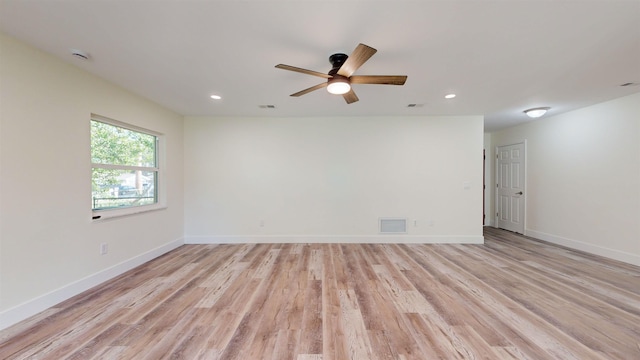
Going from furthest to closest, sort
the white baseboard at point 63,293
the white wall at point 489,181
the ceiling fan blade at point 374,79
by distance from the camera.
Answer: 1. the white wall at point 489,181
2. the ceiling fan blade at point 374,79
3. the white baseboard at point 63,293

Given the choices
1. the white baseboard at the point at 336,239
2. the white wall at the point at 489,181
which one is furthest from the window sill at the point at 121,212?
the white wall at the point at 489,181

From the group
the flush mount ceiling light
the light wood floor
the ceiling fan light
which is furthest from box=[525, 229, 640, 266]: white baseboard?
the ceiling fan light

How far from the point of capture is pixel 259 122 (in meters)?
4.43

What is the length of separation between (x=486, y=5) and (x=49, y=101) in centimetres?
383

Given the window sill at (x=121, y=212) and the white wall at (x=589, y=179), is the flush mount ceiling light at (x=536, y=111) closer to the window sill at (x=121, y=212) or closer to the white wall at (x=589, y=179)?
the white wall at (x=589, y=179)

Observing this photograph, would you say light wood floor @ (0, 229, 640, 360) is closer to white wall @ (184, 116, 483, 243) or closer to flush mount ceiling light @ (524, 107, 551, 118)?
white wall @ (184, 116, 483, 243)

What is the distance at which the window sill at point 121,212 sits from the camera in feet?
8.94

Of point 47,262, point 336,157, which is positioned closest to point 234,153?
point 336,157

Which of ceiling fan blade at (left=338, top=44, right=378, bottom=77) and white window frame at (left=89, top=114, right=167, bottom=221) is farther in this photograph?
white window frame at (left=89, top=114, right=167, bottom=221)

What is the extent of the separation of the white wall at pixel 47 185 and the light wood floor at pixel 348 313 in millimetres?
283

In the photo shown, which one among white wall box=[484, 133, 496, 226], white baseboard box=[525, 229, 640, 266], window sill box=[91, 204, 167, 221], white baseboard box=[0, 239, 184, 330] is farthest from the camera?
white wall box=[484, 133, 496, 226]

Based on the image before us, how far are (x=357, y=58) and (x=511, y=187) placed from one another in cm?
549

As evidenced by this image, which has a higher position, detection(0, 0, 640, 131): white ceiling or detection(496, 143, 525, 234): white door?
detection(0, 0, 640, 131): white ceiling

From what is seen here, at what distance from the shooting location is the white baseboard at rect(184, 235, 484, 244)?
441 cm
